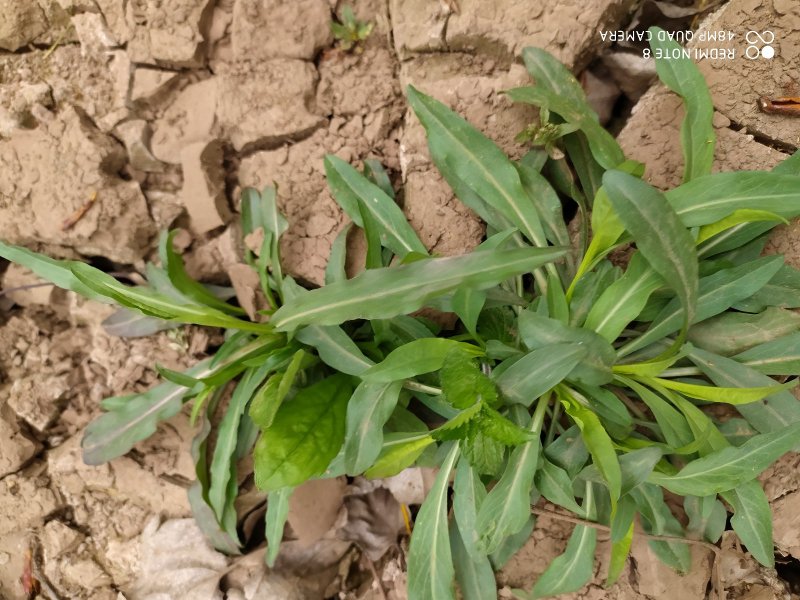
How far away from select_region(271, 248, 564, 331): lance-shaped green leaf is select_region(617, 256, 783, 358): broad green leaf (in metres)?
0.42

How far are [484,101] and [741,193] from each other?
0.68 meters

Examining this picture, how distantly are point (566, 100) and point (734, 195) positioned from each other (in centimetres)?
45

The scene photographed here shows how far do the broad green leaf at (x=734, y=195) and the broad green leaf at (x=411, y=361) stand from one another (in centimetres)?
62

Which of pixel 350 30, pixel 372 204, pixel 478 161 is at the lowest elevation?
pixel 372 204

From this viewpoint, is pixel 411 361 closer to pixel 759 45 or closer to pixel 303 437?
pixel 303 437

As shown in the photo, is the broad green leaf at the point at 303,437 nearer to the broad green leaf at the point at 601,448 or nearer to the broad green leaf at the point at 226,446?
the broad green leaf at the point at 226,446

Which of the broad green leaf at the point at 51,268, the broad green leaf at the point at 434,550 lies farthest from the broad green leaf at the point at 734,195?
the broad green leaf at the point at 51,268

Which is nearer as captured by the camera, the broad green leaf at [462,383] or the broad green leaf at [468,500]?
the broad green leaf at [462,383]

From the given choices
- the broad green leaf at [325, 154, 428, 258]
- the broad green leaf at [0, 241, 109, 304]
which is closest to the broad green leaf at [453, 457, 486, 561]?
the broad green leaf at [325, 154, 428, 258]

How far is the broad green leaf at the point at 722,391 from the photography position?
4.02 feet

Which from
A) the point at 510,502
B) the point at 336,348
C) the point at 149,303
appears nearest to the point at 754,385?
the point at 510,502

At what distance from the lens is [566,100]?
1.41 metres

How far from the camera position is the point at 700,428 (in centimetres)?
134

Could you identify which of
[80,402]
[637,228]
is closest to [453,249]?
[637,228]
